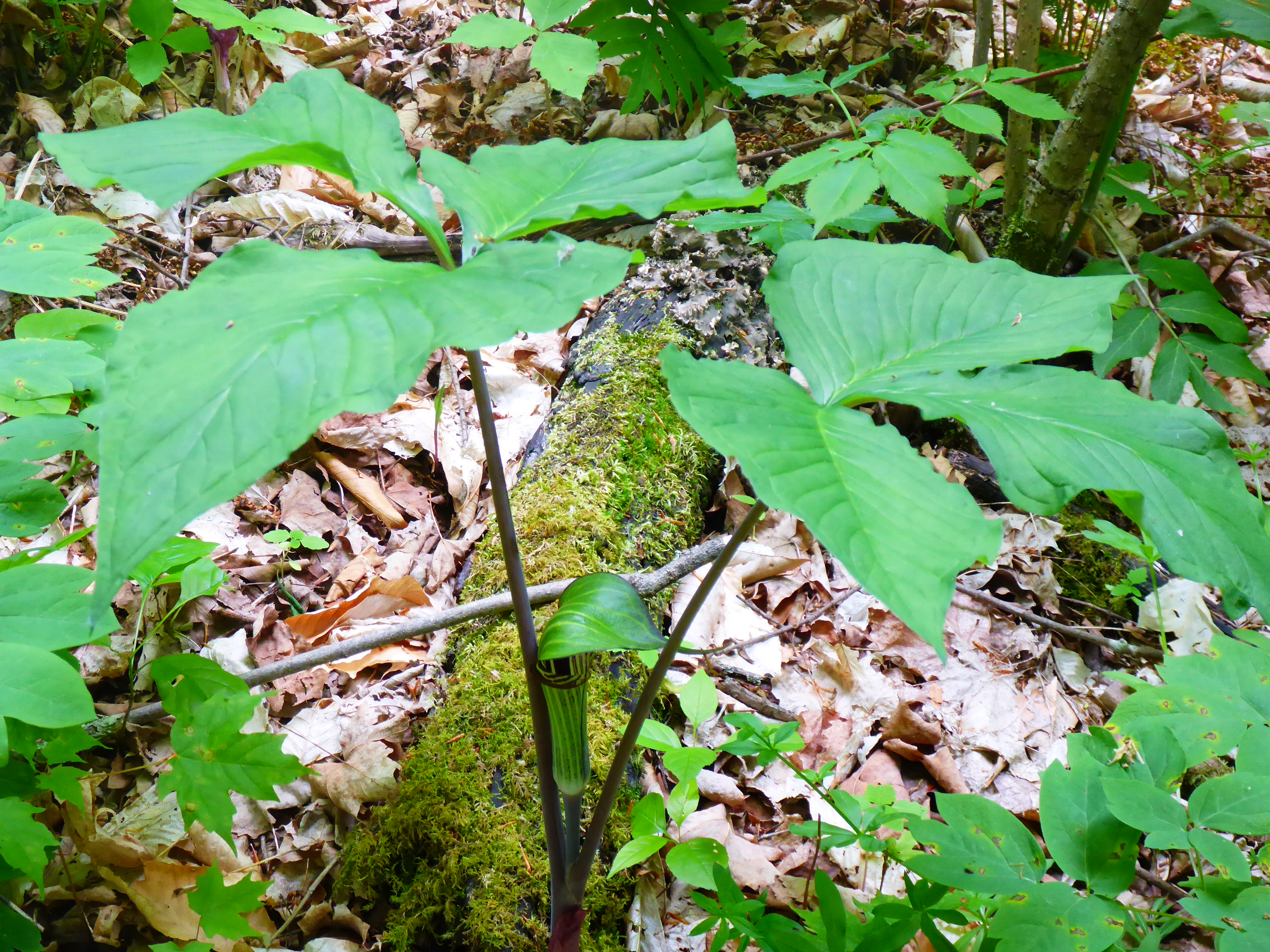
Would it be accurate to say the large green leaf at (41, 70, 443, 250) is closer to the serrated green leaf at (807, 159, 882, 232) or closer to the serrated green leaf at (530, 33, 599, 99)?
the serrated green leaf at (807, 159, 882, 232)

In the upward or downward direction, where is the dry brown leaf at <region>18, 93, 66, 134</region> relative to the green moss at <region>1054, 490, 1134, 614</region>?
upward

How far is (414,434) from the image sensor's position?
2498mm

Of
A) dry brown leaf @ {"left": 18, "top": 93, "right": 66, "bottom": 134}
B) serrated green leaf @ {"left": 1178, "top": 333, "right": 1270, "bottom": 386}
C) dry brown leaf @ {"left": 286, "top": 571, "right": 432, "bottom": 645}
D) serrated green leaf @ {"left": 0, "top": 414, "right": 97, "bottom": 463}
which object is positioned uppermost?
dry brown leaf @ {"left": 18, "top": 93, "right": 66, "bottom": 134}

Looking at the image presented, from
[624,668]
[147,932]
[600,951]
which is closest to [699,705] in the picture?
[624,668]

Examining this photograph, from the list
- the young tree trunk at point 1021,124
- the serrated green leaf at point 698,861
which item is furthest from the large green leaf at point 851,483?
the young tree trunk at point 1021,124

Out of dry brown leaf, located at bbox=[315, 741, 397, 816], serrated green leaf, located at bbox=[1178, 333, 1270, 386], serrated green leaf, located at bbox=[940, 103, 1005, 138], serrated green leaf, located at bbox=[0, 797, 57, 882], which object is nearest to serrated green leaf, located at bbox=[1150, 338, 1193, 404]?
serrated green leaf, located at bbox=[1178, 333, 1270, 386]

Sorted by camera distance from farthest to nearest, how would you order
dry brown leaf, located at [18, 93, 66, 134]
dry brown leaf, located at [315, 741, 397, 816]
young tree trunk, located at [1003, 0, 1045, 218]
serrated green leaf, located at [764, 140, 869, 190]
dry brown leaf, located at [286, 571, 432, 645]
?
dry brown leaf, located at [18, 93, 66, 134], young tree trunk, located at [1003, 0, 1045, 218], dry brown leaf, located at [286, 571, 432, 645], serrated green leaf, located at [764, 140, 869, 190], dry brown leaf, located at [315, 741, 397, 816]

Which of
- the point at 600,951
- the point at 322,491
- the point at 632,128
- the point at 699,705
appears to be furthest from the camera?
the point at 632,128

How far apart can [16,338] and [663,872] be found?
1.65 m

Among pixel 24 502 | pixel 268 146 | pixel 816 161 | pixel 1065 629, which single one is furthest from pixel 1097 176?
pixel 24 502

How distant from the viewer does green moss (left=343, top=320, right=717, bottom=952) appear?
4.44 feet

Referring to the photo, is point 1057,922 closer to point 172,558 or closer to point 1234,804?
point 1234,804

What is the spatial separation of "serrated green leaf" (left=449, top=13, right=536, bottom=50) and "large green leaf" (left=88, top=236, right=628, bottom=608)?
2.40 metres

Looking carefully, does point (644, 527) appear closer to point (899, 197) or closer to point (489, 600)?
point (489, 600)
